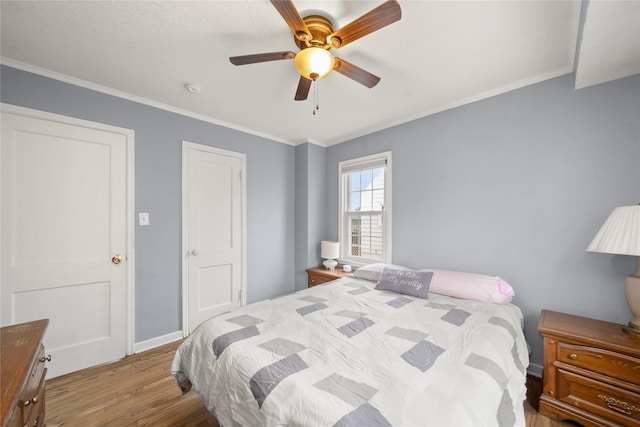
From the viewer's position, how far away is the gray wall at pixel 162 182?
84.0 inches

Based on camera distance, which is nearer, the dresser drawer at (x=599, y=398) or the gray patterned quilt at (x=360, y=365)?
the gray patterned quilt at (x=360, y=365)

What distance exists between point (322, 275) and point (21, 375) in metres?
2.73

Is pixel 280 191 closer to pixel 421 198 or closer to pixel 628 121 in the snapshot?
pixel 421 198

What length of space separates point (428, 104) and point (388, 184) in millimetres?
977

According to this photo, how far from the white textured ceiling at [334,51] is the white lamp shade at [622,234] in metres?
1.03

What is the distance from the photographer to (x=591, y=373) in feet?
5.07

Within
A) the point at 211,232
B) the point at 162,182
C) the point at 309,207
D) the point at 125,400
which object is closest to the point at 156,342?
the point at 125,400

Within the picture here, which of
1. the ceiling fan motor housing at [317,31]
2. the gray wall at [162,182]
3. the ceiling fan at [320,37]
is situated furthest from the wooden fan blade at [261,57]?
the gray wall at [162,182]

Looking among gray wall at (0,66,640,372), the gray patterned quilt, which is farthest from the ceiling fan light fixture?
gray wall at (0,66,640,372)

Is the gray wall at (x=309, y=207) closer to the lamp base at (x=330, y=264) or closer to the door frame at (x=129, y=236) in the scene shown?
the lamp base at (x=330, y=264)

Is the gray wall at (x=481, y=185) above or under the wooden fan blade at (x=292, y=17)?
under

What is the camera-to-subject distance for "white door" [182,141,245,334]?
284 centimetres

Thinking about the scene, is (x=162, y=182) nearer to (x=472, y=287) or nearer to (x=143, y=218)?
(x=143, y=218)

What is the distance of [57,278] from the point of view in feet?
6.91
